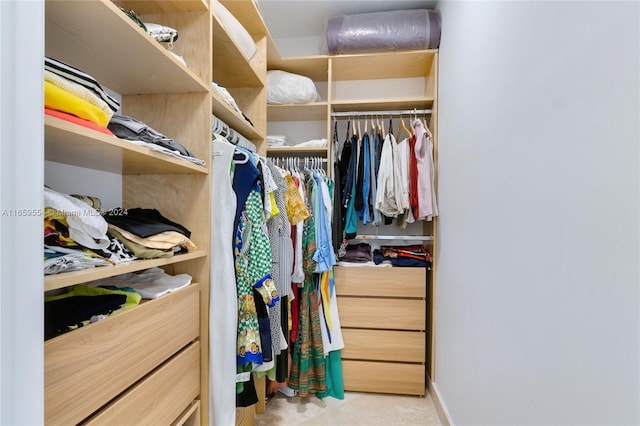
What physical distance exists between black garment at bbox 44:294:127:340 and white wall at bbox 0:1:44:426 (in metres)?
0.29

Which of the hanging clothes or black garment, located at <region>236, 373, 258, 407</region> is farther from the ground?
the hanging clothes

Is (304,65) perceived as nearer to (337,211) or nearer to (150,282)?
(337,211)

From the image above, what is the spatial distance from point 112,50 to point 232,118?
0.59m

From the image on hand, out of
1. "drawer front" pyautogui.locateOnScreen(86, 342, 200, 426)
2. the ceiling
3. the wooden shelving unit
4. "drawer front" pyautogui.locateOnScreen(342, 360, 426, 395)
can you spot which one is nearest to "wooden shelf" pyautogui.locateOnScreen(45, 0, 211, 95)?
the wooden shelving unit

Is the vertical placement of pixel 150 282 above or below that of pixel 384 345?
above

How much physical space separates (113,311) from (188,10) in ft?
3.49

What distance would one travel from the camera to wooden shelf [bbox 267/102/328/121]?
215 cm

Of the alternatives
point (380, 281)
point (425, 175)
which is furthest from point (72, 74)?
point (380, 281)

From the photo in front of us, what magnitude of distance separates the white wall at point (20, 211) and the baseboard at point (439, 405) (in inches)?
69.7

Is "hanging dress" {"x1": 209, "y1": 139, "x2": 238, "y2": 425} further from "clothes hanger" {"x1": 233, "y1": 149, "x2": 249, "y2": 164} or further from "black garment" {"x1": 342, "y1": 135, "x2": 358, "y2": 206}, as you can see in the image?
"black garment" {"x1": 342, "y1": 135, "x2": 358, "y2": 206}

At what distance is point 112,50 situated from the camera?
869 mm

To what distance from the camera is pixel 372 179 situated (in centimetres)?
200

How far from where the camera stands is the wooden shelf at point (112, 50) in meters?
0.71

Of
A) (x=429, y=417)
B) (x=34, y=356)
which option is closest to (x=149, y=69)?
(x=34, y=356)
